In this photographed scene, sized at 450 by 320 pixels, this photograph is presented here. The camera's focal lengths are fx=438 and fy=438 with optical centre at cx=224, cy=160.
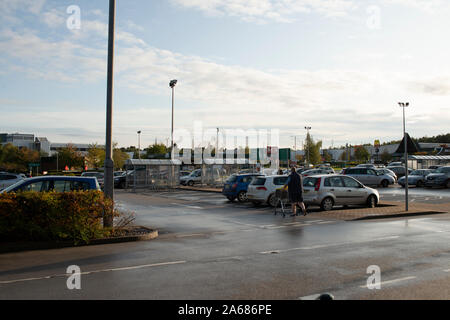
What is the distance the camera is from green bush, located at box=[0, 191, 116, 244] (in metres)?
10.0

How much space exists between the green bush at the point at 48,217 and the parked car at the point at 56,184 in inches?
71.9

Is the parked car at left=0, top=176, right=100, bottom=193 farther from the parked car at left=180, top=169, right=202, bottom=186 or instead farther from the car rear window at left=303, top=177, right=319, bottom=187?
the parked car at left=180, top=169, right=202, bottom=186

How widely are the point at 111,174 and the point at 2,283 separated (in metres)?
5.70

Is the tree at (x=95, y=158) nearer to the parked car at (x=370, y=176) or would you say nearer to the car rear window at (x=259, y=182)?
the parked car at (x=370, y=176)

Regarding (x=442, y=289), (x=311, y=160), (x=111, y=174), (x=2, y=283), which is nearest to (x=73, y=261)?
(x=2, y=283)

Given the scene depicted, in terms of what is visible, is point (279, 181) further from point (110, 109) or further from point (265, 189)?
point (110, 109)

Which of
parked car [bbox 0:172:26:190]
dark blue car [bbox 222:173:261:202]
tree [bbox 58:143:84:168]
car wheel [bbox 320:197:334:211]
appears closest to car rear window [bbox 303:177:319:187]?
car wheel [bbox 320:197:334:211]

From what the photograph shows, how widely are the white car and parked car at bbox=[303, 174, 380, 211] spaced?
206 centimetres

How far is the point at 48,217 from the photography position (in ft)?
33.8

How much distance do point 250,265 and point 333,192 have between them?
10.9 m

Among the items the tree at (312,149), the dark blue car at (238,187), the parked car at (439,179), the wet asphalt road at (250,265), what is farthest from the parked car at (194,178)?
the tree at (312,149)

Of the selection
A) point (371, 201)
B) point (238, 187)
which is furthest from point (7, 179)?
point (371, 201)

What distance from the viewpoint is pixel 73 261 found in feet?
28.1

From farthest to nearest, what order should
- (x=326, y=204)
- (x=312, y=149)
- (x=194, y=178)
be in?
1. (x=312, y=149)
2. (x=194, y=178)
3. (x=326, y=204)
